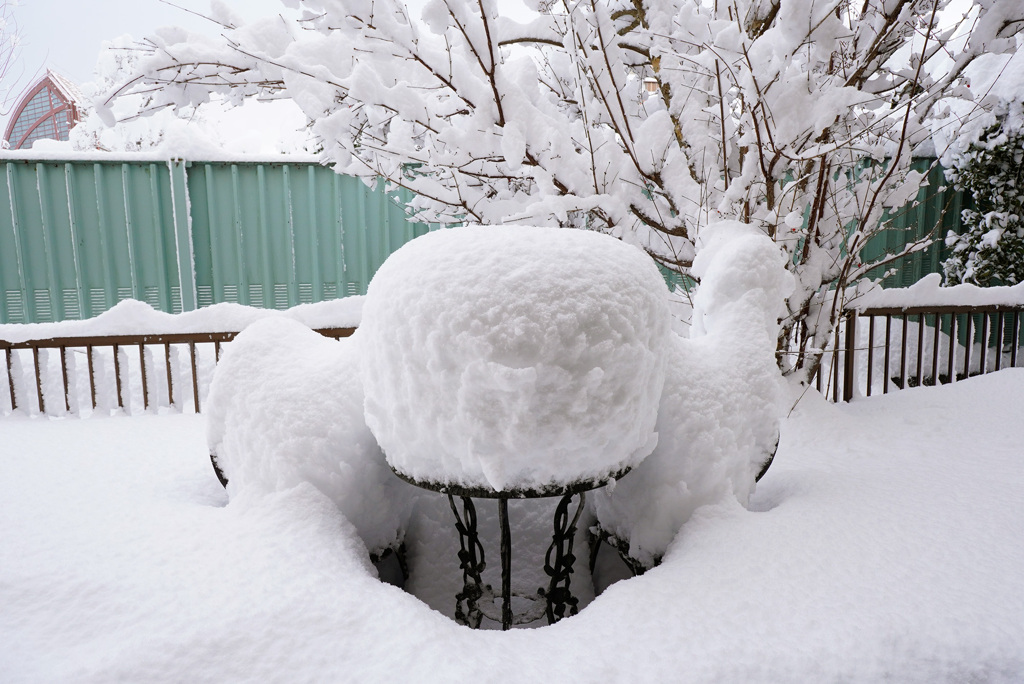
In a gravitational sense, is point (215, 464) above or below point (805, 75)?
below

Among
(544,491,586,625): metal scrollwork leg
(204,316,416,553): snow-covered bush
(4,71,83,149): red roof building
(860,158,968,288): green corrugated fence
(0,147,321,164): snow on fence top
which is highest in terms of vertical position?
(4,71,83,149): red roof building

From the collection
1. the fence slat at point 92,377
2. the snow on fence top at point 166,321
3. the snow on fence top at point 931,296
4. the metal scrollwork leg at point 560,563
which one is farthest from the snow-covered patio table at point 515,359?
the fence slat at point 92,377

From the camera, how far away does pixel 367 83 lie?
8.35 ft

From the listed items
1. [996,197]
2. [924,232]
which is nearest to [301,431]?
[996,197]

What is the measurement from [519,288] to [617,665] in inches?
36.2

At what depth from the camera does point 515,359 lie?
1.42 metres

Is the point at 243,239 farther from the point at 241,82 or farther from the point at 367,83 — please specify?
the point at 367,83

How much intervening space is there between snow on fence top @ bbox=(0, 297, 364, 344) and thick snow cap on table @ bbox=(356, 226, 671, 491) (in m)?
2.87

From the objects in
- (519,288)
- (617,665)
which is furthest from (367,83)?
(617,665)

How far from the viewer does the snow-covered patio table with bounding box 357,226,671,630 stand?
143 cm

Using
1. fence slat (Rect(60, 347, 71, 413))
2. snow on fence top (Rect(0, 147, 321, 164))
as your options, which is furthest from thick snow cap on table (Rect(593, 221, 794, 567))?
snow on fence top (Rect(0, 147, 321, 164))

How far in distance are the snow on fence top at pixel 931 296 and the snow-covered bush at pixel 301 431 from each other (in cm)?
396

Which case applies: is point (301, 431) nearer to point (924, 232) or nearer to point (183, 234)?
point (183, 234)

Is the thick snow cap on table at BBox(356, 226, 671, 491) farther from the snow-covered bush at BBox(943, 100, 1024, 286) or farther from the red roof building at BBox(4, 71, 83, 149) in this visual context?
the red roof building at BBox(4, 71, 83, 149)
